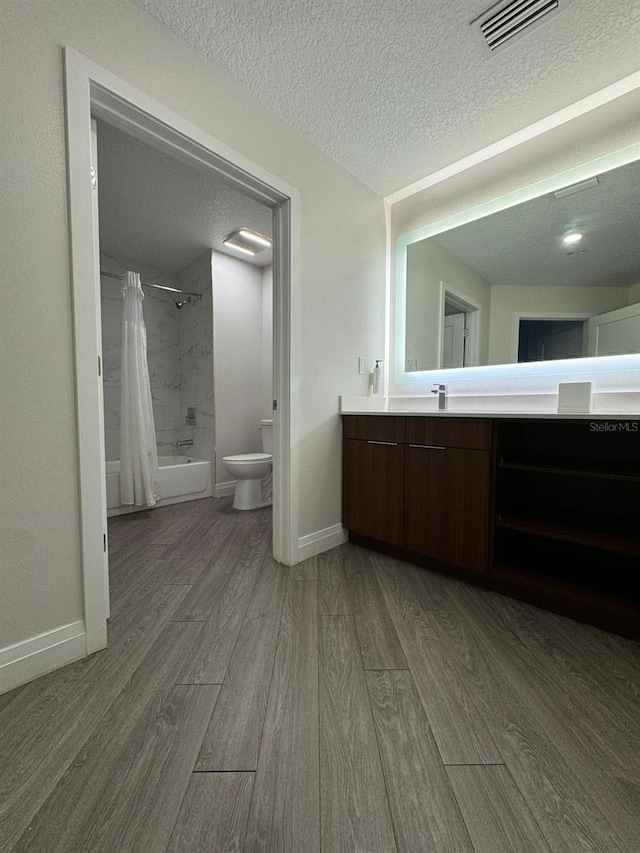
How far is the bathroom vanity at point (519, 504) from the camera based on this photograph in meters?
1.42

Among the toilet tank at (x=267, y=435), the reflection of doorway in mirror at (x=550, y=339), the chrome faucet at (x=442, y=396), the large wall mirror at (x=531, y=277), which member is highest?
the large wall mirror at (x=531, y=277)

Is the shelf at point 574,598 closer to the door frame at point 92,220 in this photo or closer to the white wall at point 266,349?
the door frame at point 92,220

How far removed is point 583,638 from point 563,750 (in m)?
0.60

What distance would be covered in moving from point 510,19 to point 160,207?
2360 millimetres

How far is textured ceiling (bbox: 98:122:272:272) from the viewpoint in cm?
210

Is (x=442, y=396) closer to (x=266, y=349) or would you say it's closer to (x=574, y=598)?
(x=574, y=598)

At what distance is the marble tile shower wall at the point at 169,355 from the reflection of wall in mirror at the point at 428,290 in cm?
201

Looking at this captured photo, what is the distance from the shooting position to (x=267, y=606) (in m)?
1.50

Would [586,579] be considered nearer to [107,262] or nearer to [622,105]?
[622,105]

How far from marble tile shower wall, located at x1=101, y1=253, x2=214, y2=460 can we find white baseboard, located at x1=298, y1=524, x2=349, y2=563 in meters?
1.79

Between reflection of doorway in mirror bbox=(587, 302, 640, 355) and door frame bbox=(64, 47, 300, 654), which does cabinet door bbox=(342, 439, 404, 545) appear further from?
door frame bbox=(64, 47, 300, 654)

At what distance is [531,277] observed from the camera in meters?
1.97

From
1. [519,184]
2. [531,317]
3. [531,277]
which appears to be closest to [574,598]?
[531,317]

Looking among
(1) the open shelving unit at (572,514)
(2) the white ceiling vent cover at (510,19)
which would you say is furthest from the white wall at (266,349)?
(2) the white ceiling vent cover at (510,19)
